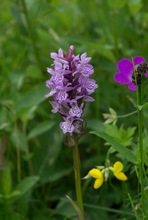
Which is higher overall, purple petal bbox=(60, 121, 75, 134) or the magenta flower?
the magenta flower

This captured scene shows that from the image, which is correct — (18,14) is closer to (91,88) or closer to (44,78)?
(44,78)

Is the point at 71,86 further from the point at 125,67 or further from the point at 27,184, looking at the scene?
the point at 27,184

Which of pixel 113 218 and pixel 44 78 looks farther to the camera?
pixel 44 78

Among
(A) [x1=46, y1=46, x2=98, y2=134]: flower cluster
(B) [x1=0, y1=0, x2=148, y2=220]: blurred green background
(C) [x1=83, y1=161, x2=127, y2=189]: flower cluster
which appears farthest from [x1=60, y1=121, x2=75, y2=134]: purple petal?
(B) [x1=0, y1=0, x2=148, y2=220]: blurred green background

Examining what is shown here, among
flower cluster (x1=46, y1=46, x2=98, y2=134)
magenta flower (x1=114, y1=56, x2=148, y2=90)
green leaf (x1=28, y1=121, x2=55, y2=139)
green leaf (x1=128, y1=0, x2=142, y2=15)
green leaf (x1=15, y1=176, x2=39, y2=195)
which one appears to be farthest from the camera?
green leaf (x1=128, y1=0, x2=142, y2=15)

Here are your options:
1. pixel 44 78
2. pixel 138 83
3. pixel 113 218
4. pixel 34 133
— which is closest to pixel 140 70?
pixel 138 83

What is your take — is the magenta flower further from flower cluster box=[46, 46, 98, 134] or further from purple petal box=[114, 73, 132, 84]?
flower cluster box=[46, 46, 98, 134]
